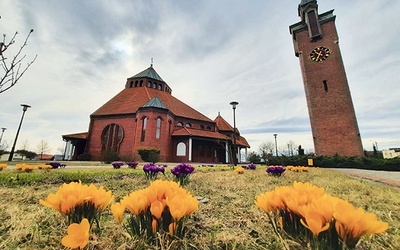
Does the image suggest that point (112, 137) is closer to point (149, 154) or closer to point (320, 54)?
point (149, 154)

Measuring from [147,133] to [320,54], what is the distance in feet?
74.3

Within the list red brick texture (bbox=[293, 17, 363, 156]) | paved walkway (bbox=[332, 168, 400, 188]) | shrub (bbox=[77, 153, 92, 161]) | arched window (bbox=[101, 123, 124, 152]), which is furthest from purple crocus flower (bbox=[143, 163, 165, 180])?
shrub (bbox=[77, 153, 92, 161])

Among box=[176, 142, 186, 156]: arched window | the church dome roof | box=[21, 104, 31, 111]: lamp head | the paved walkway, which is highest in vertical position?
the church dome roof

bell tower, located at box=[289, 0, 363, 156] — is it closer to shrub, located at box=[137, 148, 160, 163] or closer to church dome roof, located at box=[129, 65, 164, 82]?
shrub, located at box=[137, 148, 160, 163]

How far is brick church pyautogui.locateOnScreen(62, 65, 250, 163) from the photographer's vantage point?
71.0 feet

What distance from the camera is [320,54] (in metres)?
22.3

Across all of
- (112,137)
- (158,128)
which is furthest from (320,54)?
(112,137)

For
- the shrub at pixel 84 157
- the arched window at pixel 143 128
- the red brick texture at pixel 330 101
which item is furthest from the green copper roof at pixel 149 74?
the red brick texture at pixel 330 101

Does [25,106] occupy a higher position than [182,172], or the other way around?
[25,106]

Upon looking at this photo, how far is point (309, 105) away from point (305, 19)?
12033mm

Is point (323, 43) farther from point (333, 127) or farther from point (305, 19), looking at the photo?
point (333, 127)

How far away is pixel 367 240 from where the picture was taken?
1.01 metres

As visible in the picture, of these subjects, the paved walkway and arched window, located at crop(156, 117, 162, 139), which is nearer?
the paved walkway

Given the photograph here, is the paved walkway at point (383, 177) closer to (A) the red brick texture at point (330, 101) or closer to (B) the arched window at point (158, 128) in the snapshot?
(A) the red brick texture at point (330, 101)
